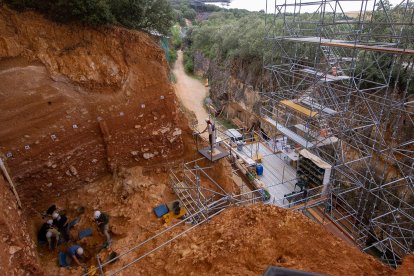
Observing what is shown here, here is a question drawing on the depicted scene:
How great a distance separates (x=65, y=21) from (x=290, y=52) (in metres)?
13.5

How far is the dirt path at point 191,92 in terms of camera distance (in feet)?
81.9

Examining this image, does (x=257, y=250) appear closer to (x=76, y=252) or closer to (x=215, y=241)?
(x=215, y=241)

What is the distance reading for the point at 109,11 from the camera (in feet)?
27.4

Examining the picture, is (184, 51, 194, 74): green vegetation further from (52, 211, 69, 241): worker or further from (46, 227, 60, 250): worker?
(46, 227, 60, 250): worker

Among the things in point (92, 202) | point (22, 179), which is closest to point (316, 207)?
point (92, 202)

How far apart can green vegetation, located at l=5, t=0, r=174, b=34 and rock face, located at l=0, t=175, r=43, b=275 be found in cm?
458

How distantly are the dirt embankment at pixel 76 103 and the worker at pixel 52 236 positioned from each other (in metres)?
1.62

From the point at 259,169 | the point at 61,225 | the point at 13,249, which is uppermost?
the point at 13,249

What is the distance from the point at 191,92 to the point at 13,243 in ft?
80.8

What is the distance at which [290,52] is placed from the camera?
1812cm

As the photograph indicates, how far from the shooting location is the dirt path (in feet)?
81.9

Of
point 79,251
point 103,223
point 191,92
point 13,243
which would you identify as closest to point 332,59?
point 103,223

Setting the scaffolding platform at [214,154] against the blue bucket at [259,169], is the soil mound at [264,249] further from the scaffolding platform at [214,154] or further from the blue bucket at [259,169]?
the blue bucket at [259,169]

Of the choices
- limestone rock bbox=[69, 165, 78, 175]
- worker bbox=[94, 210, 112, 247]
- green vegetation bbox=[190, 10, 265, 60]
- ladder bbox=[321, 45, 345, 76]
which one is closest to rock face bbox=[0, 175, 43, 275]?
worker bbox=[94, 210, 112, 247]
